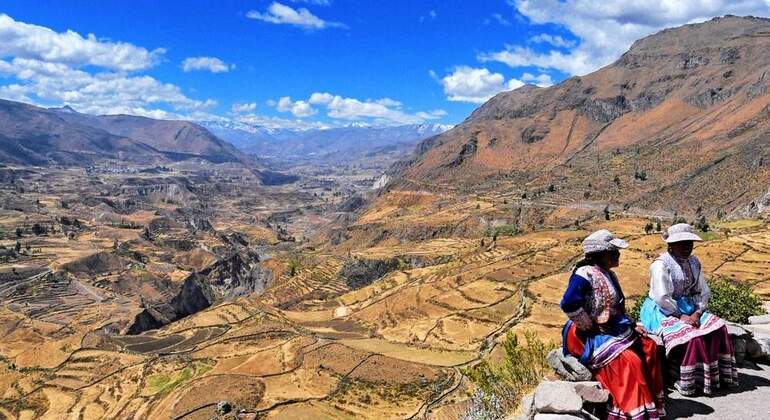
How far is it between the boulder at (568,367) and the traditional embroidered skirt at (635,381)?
0.20m

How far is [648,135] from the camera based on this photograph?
13600 cm

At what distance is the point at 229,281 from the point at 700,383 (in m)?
104

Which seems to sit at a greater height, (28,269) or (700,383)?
(700,383)

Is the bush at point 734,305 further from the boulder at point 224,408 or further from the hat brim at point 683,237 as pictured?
the boulder at point 224,408

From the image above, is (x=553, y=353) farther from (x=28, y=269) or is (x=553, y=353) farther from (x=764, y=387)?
(x=28, y=269)

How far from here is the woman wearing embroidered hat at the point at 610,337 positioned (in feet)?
24.9

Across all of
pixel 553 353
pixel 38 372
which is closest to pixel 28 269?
pixel 38 372

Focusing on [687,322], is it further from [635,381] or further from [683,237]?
[635,381]

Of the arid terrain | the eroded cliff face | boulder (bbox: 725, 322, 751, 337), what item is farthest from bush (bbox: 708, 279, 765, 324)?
the eroded cliff face

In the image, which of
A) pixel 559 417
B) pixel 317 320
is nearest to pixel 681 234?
pixel 559 417

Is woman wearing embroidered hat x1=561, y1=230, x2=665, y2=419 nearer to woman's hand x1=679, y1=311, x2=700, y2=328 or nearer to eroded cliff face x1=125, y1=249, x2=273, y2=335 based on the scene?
woman's hand x1=679, y1=311, x2=700, y2=328

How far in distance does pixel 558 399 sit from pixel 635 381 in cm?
110

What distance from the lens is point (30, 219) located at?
14912 cm

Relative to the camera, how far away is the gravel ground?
313 inches
